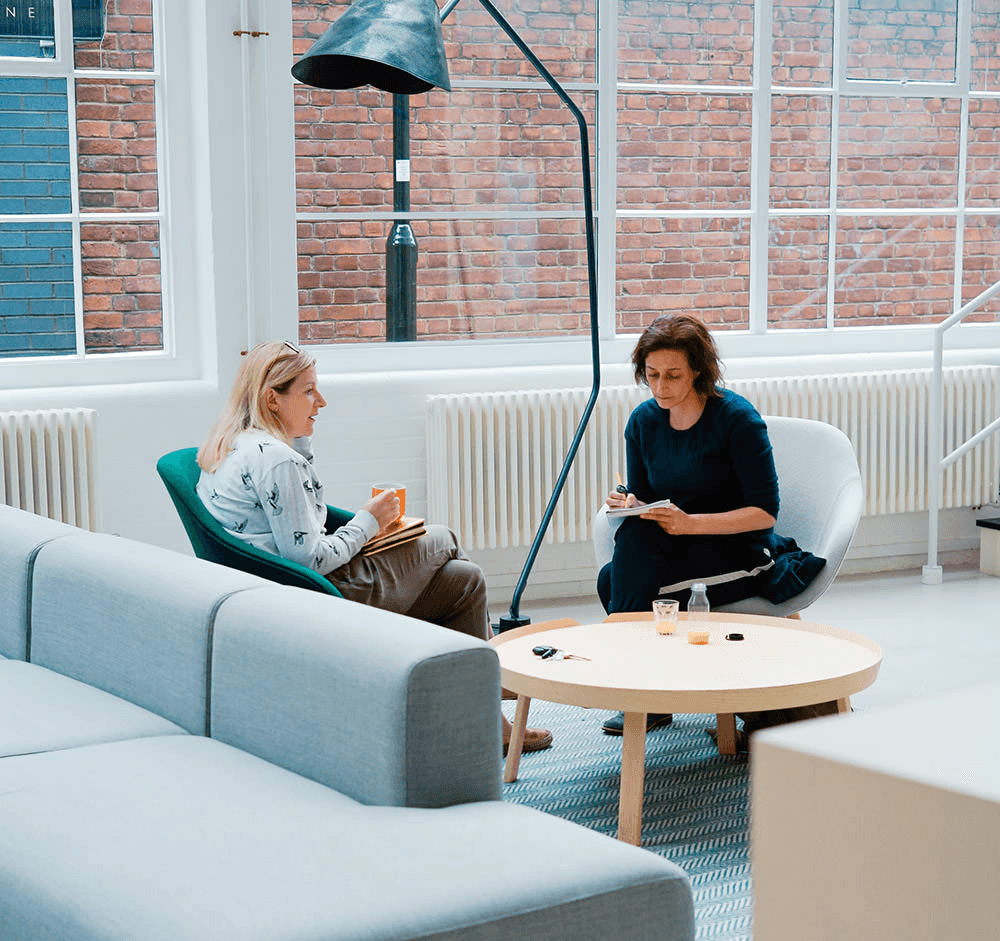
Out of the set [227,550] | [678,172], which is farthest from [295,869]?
[678,172]

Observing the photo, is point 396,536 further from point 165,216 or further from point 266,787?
point 165,216

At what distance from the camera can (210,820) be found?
1.76 m

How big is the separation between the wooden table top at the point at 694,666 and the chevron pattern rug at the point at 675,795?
32 centimetres

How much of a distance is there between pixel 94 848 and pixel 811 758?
1.33m

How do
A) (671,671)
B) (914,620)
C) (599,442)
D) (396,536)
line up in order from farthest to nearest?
(599,442) → (914,620) → (396,536) → (671,671)

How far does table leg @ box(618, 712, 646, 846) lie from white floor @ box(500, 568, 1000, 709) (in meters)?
1.31

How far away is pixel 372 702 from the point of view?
74.8 inches

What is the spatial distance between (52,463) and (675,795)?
2.28 meters

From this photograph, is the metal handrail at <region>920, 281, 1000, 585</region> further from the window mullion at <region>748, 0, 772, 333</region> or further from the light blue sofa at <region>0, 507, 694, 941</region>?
the light blue sofa at <region>0, 507, 694, 941</region>

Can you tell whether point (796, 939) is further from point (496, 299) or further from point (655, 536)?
point (496, 299)

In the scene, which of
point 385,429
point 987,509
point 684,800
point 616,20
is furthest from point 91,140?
point 987,509

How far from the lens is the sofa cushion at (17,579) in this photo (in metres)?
2.69

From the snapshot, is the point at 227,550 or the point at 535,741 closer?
the point at 227,550

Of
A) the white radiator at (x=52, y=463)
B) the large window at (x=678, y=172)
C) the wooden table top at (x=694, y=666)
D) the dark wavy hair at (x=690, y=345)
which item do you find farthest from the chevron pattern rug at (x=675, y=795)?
the large window at (x=678, y=172)
